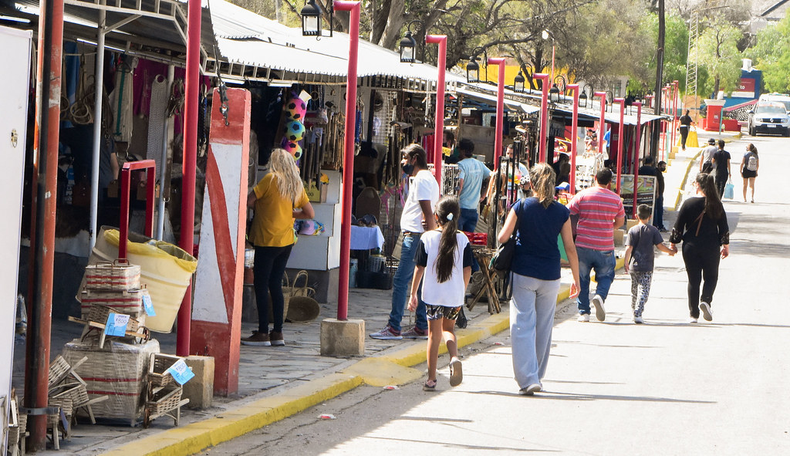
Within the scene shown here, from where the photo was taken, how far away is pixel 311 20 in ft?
36.9

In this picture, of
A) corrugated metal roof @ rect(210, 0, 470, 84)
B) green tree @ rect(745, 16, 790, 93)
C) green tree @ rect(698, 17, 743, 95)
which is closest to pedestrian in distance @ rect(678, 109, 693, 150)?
green tree @ rect(698, 17, 743, 95)

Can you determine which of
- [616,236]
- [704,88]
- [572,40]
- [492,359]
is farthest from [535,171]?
[704,88]

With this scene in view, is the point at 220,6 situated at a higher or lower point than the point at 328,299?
higher

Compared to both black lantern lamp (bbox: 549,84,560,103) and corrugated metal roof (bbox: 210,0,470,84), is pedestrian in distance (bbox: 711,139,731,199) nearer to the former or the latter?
black lantern lamp (bbox: 549,84,560,103)

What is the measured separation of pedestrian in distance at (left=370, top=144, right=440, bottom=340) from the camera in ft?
34.8

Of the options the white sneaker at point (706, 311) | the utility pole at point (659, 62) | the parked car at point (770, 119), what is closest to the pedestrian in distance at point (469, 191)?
the white sneaker at point (706, 311)

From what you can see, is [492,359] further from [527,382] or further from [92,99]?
[92,99]

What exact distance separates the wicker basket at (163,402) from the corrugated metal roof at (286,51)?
3395 mm

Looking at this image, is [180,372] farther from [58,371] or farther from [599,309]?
[599,309]

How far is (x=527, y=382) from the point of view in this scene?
8820mm

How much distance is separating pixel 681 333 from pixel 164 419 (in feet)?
23.7

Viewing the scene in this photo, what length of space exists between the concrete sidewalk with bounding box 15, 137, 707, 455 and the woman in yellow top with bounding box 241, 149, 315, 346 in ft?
1.81

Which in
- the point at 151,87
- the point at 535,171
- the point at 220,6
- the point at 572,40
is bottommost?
the point at 535,171

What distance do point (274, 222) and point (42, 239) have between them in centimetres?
394
